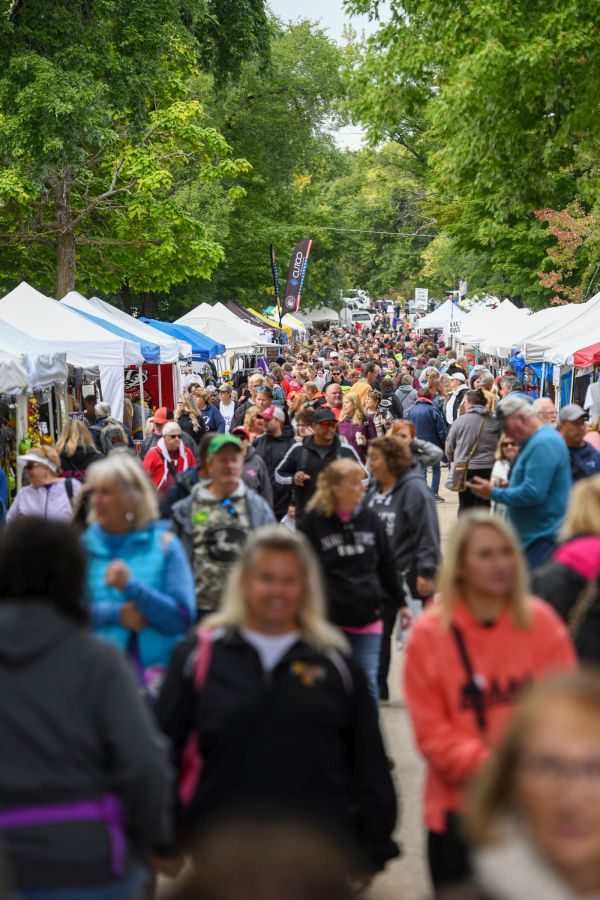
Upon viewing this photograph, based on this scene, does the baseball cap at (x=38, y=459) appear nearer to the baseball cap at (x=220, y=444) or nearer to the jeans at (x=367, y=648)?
the baseball cap at (x=220, y=444)

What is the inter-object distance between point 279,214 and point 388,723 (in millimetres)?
43485

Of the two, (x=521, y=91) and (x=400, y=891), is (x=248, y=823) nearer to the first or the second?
(x=400, y=891)

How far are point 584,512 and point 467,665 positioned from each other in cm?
136

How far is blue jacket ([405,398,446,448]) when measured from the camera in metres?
17.9

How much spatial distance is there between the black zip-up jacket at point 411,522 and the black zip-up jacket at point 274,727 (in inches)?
155

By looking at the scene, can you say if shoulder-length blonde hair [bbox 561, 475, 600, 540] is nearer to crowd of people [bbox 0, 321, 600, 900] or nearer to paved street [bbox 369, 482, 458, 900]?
crowd of people [bbox 0, 321, 600, 900]

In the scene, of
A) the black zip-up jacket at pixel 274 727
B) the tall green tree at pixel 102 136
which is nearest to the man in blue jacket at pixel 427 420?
the tall green tree at pixel 102 136

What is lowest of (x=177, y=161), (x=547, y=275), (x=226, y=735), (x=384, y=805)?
(x=384, y=805)

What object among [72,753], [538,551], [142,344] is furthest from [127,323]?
[72,753]

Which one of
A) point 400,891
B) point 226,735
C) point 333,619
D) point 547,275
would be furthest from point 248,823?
point 547,275

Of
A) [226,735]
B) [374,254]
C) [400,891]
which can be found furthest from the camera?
[374,254]

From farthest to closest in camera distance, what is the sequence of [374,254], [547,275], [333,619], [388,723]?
[374,254] < [547,275] < [388,723] < [333,619]

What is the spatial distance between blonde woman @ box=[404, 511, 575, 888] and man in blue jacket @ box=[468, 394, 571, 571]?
3.83 m

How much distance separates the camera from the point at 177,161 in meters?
29.7
